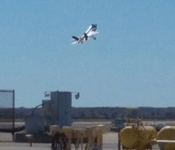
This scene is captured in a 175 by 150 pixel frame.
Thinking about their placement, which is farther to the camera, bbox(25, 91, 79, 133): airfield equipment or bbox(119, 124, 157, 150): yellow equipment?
bbox(25, 91, 79, 133): airfield equipment

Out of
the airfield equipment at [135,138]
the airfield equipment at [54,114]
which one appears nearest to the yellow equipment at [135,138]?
the airfield equipment at [135,138]

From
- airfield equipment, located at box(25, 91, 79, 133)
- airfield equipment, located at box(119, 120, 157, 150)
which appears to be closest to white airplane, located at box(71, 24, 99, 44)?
airfield equipment, located at box(25, 91, 79, 133)

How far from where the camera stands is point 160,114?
137 m

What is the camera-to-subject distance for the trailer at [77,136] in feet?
71.5

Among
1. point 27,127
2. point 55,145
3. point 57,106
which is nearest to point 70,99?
point 57,106

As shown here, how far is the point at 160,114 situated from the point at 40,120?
10361 cm

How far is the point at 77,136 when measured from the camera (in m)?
21.9

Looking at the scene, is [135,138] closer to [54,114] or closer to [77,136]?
[77,136]

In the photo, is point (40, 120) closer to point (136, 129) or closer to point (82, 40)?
point (82, 40)

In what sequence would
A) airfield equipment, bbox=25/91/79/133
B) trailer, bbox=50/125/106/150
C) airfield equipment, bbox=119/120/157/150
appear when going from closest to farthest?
trailer, bbox=50/125/106/150, airfield equipment, bbox=119/120/157/150, airfield equipment, bbox=25/91/79/133

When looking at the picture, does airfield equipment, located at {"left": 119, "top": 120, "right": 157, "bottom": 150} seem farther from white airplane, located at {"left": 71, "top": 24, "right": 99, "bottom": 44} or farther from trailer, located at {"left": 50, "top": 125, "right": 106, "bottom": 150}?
white airplane, located at {"left": 71, "top": 24, "right": 99, "bottom": 44}

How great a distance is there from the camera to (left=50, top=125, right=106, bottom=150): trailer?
2178 centimetres

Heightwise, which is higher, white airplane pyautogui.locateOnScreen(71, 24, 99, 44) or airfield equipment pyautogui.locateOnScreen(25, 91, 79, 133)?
white airplane pyautogui.locateOnScreen(71, 24, 99, 44)

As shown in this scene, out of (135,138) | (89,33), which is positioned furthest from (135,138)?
(89,33)
